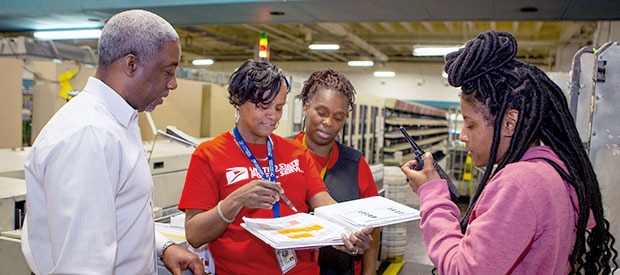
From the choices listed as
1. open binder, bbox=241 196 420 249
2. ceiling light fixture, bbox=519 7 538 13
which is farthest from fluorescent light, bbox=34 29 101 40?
open binder, bbox=241 196 420 249

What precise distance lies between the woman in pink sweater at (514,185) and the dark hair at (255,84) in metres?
0.68

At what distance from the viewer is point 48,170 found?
1.00 metres

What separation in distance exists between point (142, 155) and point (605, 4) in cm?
565

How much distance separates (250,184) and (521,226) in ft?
2.62

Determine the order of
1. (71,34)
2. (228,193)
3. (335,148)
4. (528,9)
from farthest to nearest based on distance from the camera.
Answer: (71,34), (528,9), (335,148), (228,193)

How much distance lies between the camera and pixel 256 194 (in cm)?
145

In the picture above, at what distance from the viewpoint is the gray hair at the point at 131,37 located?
1.16 meters

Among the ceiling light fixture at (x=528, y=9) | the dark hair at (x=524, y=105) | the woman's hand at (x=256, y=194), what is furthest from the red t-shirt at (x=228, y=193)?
the ceiling light fixture at (x=528, y=9)

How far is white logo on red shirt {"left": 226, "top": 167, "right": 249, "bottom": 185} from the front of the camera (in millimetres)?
1607

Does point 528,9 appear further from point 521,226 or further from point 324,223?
point 521,226

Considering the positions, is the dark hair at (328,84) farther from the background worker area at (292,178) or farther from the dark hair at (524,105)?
the dark hair at (524,105)

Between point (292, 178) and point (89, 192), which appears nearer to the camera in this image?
point (89, 192)

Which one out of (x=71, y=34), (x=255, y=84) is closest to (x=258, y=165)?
(x=255, y=84)

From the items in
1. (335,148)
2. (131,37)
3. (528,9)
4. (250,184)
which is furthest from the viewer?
(528,9)
